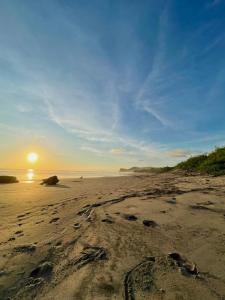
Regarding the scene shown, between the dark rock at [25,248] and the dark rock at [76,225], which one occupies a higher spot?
the dark rock at [76,225]

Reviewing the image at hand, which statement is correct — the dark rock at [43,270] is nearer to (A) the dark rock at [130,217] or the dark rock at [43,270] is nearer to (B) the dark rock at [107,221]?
(B) the dark rock at [107,221]

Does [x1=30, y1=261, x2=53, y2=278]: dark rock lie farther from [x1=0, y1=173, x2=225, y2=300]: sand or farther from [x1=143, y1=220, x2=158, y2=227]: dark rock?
[x1=143, y1=220, x2=158, y2=227]: dark rock

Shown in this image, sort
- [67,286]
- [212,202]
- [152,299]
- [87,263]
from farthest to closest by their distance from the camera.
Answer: [212,202] → [87,263] → [67,286] → [152,299]

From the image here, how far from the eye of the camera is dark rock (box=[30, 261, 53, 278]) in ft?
7.42

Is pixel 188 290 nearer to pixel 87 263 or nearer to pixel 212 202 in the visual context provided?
pixel 87 263

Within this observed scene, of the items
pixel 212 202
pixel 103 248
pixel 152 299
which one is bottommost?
pixel 152 299

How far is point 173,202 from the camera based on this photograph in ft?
17.4

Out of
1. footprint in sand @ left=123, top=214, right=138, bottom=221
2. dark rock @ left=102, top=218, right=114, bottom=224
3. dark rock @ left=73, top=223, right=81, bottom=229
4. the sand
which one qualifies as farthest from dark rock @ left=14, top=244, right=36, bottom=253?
footprint in sand @ left=123, top=214, right=138, bottom=221

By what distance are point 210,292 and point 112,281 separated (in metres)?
0.83

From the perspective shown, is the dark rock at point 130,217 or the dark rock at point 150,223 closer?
the dark rock at point 150,223

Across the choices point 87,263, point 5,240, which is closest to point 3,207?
point 5,240

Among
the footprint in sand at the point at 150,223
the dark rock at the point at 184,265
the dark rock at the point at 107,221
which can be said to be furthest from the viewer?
the dark rock at the point at 107,221

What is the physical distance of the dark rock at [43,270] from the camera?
7.42 ft

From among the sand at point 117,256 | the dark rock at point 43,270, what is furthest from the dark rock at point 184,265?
the dark rock at point 43,270
